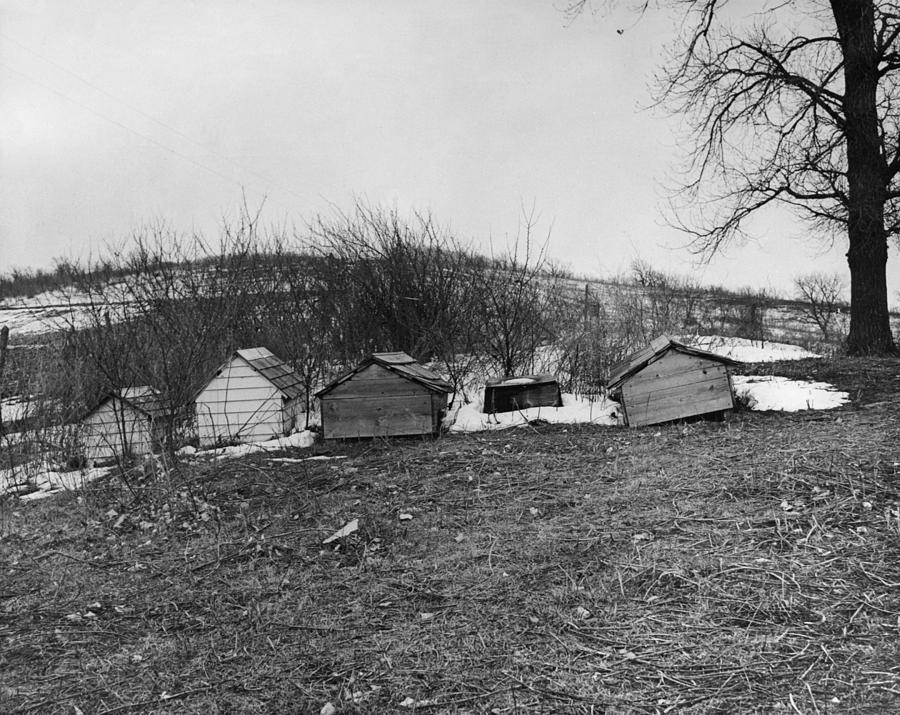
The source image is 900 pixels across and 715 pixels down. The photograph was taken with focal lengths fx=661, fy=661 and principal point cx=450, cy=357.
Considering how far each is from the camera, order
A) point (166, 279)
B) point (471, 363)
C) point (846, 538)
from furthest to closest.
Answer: point (166, 279) → point (471, 363) → point (846, 538)

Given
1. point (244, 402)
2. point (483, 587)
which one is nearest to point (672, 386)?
point (483, 587)

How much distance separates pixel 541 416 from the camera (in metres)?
7.83

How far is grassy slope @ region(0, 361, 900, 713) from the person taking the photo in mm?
2656

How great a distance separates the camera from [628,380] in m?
6.98

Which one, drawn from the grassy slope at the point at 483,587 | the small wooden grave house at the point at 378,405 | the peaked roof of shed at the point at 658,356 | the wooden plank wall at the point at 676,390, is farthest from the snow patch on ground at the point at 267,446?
the wooden plank wall at the point at 676,390

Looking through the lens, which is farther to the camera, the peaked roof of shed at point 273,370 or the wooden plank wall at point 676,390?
the peaked roof of shed at point 273,370

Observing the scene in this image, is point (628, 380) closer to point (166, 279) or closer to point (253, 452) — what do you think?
point (253, 452)

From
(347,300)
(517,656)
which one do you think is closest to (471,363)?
(347,300)

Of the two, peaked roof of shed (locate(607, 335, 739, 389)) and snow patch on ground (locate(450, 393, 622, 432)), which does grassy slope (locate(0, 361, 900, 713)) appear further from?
snow patch on ground (locate(450, 393, 622, 432))

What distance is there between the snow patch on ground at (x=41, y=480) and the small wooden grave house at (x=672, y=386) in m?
5.50

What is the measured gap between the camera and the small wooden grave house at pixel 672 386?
684 centimetres

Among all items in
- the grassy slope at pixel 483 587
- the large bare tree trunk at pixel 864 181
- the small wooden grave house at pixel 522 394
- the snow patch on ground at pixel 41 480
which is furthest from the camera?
the large bare tree trunk at pixel 864 181

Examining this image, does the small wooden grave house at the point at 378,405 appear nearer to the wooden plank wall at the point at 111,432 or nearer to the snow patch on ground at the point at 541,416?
the snow patch on ground at the point at 541,416

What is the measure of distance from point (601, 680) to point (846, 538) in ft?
6.37
